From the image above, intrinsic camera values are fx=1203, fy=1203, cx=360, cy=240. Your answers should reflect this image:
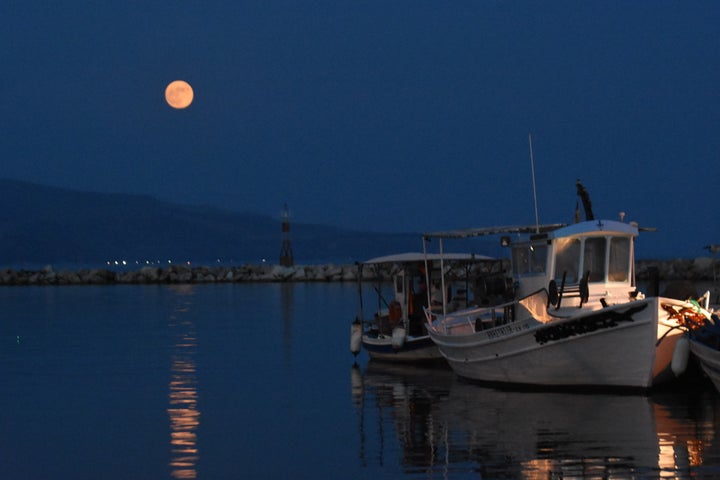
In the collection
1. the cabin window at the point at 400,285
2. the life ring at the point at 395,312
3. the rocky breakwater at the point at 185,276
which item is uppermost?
the rocky breakwater at the point at 185,276

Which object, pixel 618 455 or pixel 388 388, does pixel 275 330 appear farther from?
pixel 618 455

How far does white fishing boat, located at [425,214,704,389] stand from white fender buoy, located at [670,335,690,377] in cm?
16

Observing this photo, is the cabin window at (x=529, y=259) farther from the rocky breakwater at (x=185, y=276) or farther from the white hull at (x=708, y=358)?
the rocky breakwater at (x=185, y=276)

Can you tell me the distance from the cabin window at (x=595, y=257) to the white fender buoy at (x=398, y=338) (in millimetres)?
6609

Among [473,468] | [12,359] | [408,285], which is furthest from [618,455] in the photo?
[12,359]

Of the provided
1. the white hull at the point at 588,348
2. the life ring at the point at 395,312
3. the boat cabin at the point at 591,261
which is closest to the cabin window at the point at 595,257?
the boat cabin at the point at 591,261

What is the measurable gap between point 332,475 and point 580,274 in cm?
990

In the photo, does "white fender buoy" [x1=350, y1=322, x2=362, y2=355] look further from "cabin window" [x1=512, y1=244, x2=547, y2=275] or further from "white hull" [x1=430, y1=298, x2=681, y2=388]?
"white hull" [x1=430, y1=298, x2=681, y2=388]

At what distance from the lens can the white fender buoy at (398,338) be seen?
29.2 m

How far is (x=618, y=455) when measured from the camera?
1581 cm

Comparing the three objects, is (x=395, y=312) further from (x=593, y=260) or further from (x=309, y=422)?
(x=309, y=422)

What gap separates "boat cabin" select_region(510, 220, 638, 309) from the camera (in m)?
23.7

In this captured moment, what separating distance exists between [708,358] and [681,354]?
139 centimetres

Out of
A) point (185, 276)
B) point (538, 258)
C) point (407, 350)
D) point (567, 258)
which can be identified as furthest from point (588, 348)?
point (185, 276)
